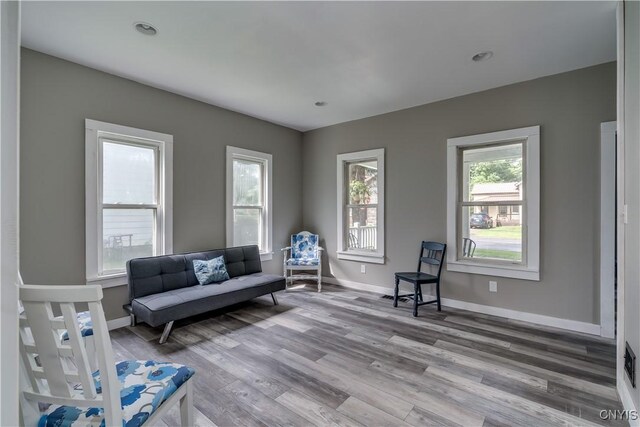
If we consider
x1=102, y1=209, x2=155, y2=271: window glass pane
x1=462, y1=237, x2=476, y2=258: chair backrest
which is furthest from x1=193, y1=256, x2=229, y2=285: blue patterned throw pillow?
x1=462, y1=237, x2=476, y2=258: chair backrest

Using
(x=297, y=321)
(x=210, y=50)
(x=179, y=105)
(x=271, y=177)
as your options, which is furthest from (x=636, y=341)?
(x=179, y=105)

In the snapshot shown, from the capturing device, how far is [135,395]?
1.25 metres

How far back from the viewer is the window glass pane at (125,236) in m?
3.10

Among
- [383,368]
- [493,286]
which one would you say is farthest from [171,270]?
[493,286]

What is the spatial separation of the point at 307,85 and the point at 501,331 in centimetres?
344

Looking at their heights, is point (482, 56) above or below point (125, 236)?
above

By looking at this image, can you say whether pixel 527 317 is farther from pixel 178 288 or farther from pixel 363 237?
pixel 178 288

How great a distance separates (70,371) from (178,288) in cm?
229

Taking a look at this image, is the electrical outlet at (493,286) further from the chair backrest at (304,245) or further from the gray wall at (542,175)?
the chair backrest at (304,245)

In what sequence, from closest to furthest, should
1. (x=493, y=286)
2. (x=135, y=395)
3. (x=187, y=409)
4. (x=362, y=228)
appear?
(x=135, y=395) → (x=187, y=409) → (x=493, y=286) → (x=362, y=228)

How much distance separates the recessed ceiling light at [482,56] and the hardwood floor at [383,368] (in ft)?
8.98

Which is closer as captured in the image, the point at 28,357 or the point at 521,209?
the point at 28,357

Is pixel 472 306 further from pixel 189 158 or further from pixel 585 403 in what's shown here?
pixel 189 158

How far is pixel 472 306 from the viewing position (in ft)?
11.8
